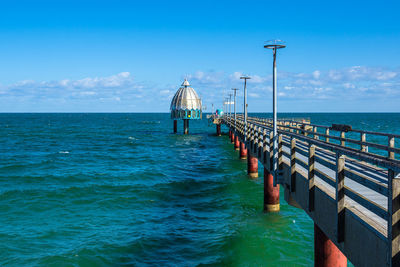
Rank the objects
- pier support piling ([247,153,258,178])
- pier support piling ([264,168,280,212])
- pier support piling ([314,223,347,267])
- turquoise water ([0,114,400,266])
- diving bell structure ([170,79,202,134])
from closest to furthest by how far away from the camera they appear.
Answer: pier support piling ([314,223,347,267]), turquoise water ([0,114,400,266]), pier support piling ([264,168,280,212]), pier support piling ([247,153,258,178]), diving bell structure ([170,79,202,134])

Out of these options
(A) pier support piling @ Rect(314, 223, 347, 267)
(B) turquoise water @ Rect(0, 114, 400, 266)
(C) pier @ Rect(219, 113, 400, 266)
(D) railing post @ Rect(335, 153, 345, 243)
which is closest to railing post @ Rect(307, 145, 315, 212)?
(C) pier @ Rect(219, 113, 400, 266)

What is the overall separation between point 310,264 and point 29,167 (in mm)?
26018

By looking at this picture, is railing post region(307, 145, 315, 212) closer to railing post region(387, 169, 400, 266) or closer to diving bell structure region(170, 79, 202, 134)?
railing post region(387, 169, 400, 266)

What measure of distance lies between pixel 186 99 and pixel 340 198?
68.4m

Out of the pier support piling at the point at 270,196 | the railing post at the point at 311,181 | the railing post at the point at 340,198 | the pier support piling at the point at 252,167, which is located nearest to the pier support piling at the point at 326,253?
the railing post at the point at 311,181

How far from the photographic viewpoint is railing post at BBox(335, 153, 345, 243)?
6.03 m

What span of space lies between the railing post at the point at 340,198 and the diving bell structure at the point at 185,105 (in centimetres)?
6664

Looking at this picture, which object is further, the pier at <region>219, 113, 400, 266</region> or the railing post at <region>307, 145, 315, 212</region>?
the railing post at <region>307, 145, 315, 212</region>

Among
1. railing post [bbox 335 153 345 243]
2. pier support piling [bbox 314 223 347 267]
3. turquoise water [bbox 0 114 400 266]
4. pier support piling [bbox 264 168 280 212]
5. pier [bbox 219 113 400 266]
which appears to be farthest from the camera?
pier support piling [bbox 264 168 280 212]

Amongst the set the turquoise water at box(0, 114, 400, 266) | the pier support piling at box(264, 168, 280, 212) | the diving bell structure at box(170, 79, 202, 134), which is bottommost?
the turquoise water at box(0, 114, 400, 266)

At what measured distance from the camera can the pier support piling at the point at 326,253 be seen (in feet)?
26.3

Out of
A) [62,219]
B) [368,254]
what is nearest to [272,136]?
[368,254]

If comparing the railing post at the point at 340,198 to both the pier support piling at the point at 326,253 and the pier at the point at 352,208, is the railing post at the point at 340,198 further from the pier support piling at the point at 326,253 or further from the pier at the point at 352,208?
the pier support piling at the point at 326,253

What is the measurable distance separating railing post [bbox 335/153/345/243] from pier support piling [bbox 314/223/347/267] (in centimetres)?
210
